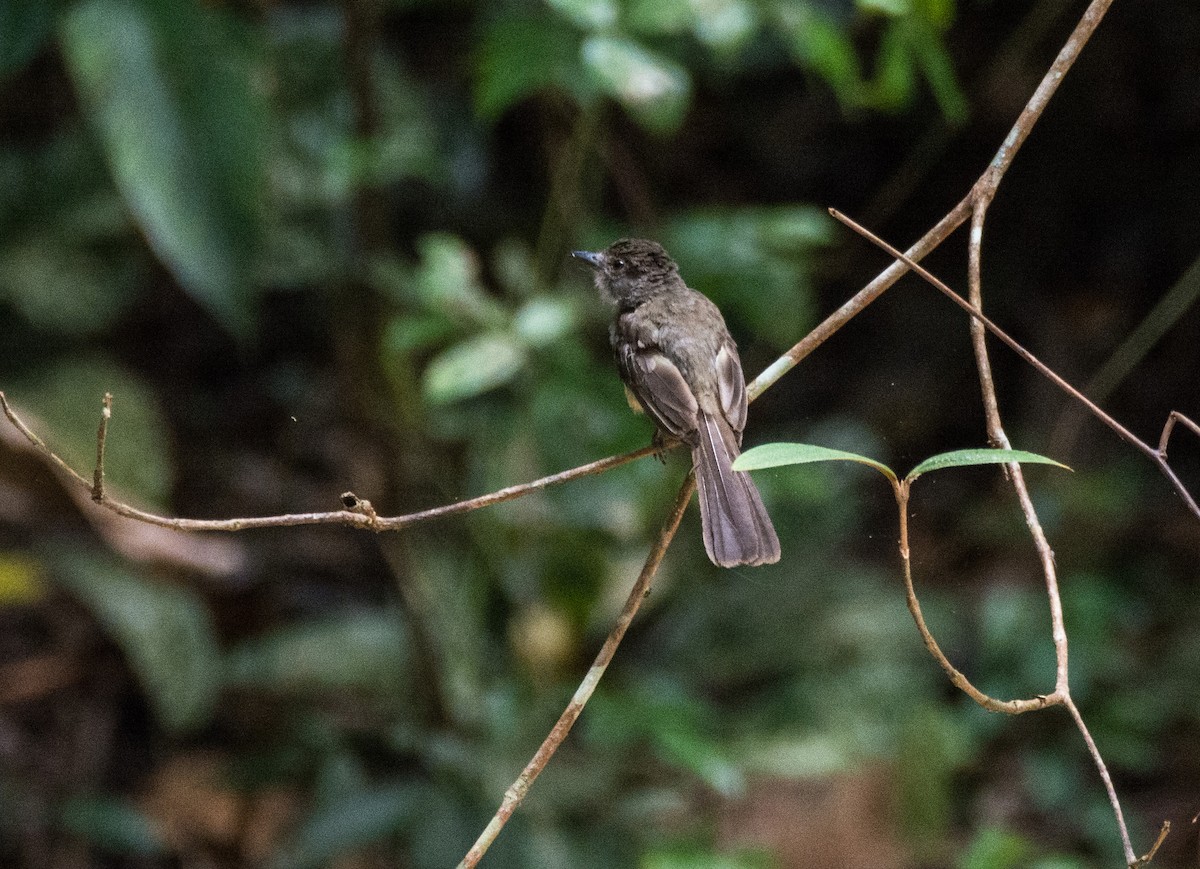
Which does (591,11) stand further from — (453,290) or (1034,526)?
(1034,526)

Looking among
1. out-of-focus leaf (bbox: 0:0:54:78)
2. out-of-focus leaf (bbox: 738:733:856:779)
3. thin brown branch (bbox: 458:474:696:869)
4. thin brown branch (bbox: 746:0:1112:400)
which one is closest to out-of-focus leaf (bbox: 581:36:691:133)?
thin brown branch (bbox: 746:0:1112:400)

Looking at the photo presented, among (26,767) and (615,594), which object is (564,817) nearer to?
(615,594)

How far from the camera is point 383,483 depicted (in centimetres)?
432

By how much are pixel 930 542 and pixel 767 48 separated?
227 centimetres

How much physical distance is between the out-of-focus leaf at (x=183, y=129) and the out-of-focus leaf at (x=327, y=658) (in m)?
1.20

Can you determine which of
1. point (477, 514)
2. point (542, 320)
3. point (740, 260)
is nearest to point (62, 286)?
point (477, 514)

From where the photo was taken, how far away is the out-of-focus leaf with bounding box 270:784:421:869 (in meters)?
3.95

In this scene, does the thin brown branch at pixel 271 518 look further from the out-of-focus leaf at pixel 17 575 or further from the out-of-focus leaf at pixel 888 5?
the out-of-focus leaf at pixel 17 575

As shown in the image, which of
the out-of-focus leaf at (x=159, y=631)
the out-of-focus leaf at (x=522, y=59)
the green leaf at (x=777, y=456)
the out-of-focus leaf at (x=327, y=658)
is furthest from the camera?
the out-of-focus leaf at (x=327, y=658)

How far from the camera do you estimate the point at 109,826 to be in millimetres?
4492

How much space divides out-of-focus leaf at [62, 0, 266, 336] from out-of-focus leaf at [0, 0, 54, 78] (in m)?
0.09

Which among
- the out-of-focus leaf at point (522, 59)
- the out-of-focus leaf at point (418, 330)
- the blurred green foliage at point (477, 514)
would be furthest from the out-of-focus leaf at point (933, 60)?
the out-of-focus leaf at point (418, 330)

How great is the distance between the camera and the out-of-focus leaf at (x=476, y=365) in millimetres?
3402

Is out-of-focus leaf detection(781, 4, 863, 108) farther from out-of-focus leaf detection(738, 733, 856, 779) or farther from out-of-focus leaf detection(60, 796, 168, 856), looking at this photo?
out-of-focus leaf detection(60, 796, 168, 856)
